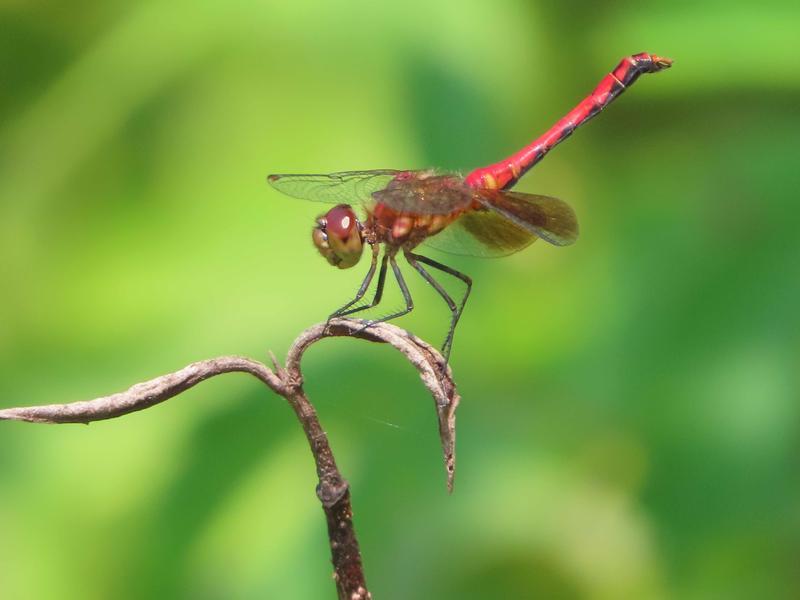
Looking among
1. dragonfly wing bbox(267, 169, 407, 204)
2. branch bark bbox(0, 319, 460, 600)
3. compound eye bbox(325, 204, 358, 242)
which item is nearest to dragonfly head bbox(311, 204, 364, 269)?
compound eye bbox(325, 204, 358, 242)

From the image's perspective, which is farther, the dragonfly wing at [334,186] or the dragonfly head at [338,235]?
the dragonfly wing at [334,186]

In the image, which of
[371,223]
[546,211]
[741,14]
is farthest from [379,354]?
[741,14]

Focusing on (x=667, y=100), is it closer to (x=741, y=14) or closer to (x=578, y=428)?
(x=741, y=14)

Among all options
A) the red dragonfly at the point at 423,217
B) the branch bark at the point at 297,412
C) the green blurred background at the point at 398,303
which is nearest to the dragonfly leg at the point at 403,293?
the red dragonfly at the point at 423,217

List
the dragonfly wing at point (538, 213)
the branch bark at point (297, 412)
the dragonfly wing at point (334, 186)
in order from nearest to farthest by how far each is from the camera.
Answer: the branch bark at point (297, 412), the dragonfly wing at point (538, 213), the dragonfly wing at point (334, 186)

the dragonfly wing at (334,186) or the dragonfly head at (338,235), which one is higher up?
the dragonfly wing at (334,186)

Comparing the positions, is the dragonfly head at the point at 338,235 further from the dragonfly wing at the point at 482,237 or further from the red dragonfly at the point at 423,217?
the dragonfly wing at the point at 482,237
